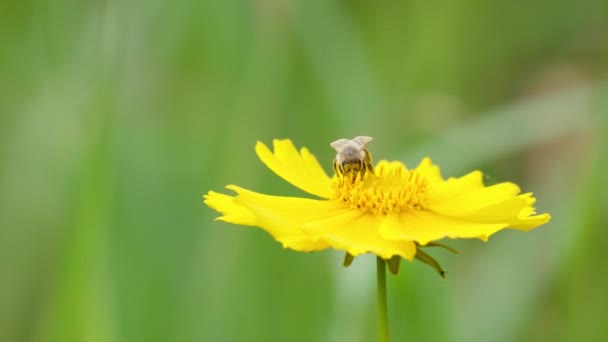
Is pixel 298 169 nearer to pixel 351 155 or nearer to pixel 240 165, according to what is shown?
pixel 351 155

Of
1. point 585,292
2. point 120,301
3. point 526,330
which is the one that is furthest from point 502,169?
point 120,301

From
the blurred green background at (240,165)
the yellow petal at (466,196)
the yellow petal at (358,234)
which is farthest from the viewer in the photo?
the blurred green background at (240,165)

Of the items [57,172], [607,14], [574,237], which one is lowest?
[574,237]

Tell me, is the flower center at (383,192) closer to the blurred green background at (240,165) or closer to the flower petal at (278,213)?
the flower petal at (278,213)

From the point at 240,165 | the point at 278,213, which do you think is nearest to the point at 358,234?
the point at 278,213

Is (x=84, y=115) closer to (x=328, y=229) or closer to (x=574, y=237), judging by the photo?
(x=574, y=237)

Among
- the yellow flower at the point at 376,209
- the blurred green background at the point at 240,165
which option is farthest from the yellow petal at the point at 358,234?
the blurred green background at the point at 240,165

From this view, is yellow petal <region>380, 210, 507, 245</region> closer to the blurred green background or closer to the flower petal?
the flower petal
